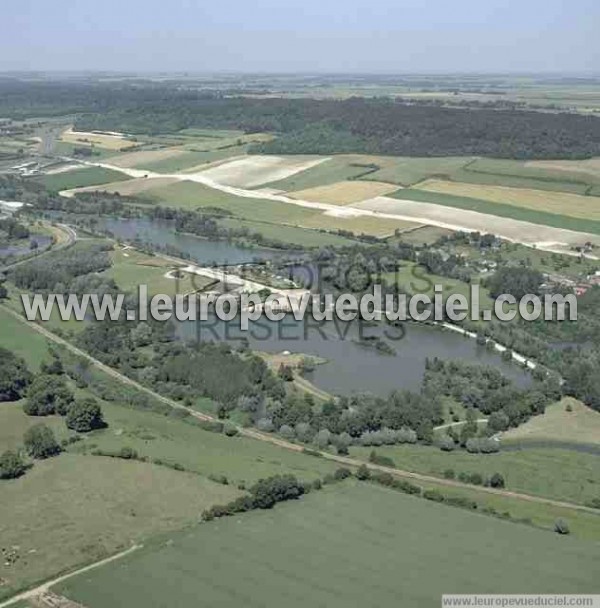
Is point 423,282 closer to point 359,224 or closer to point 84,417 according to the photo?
point 359,224

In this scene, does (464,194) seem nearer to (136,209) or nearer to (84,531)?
(136,209)

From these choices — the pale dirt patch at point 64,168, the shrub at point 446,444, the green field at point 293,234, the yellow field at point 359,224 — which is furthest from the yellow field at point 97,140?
the shrub at point 446,444

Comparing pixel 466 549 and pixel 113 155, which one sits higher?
pixel 113 155

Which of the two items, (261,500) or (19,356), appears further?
(19,356)

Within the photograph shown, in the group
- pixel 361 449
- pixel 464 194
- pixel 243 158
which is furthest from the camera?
pixel 243 158

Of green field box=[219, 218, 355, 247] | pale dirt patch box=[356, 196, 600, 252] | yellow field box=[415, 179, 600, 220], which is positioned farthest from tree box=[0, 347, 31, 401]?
yellow field box=[415, 179, 600, 220]

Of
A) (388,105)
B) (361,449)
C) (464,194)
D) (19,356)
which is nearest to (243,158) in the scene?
(464,194)
